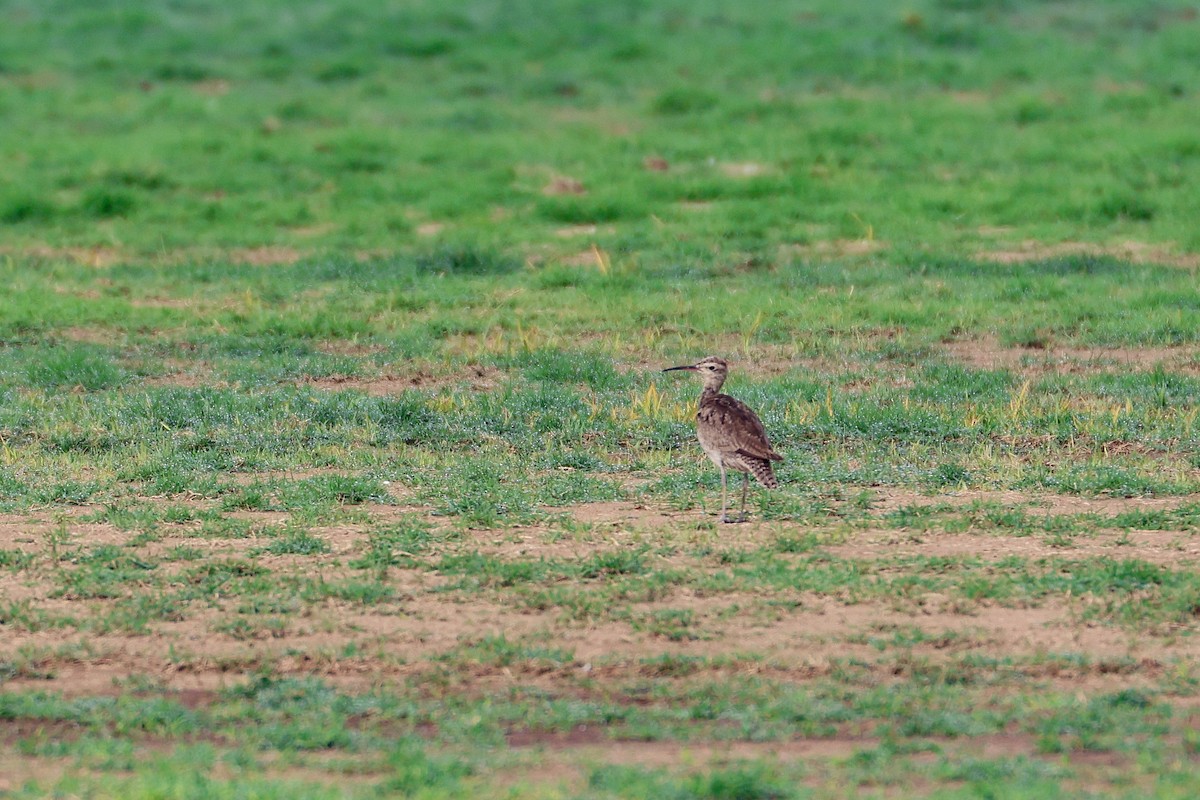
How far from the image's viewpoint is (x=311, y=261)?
1705 cm


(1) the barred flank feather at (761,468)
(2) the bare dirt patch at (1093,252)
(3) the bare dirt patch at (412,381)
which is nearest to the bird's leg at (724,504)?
(1) the barred flank feather at (761,468)

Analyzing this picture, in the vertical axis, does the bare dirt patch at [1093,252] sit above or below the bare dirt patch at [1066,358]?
above

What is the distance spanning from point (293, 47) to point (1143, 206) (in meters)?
14.8

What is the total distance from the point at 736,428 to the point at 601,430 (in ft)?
6.91

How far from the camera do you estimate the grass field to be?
6.70 metres

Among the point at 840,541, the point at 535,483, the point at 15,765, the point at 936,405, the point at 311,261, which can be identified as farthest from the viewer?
the point at 311,261

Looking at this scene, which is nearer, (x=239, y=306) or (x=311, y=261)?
(x=239, y=306)

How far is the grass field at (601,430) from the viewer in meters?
6.70

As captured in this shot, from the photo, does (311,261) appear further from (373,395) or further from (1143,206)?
(1143,206)

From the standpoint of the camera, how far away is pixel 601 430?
1127 cm

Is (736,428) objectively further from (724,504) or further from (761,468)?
(724,504)

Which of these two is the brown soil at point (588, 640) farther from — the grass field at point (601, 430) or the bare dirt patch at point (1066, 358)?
the bare dirt patch at point (1066, 358)

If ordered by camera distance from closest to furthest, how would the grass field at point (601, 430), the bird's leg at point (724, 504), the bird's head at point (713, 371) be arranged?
the grass field at point (601, 430) → the bird's leg at point (724, 504) → the bird's head at point (713, 371)

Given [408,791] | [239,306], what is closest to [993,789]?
[408,791]
